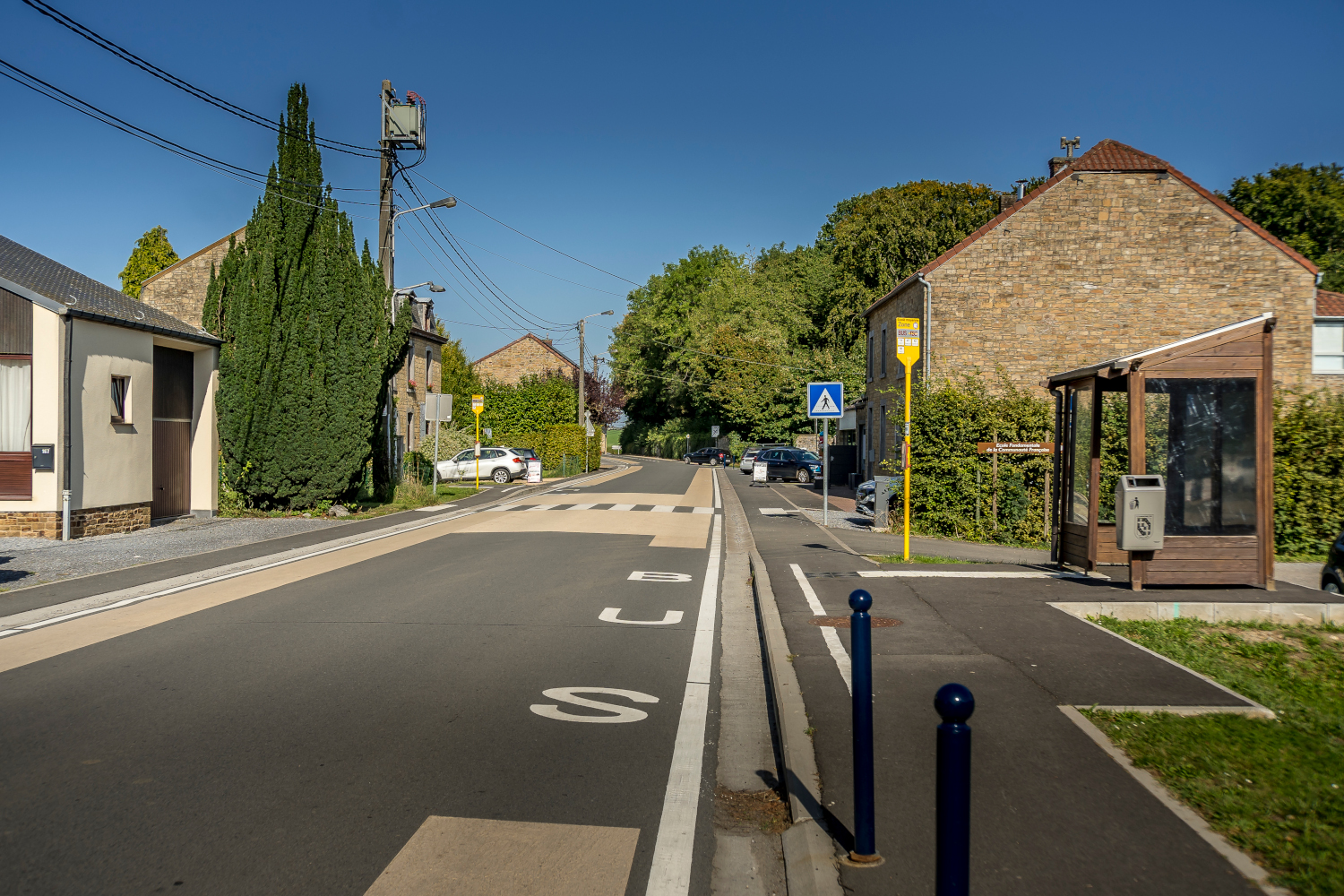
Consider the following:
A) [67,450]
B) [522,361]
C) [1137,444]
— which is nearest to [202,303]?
[67,450]

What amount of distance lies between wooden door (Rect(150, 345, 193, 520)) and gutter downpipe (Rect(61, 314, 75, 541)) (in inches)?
114

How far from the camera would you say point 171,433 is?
62.6 feet

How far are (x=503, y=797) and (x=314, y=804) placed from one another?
33.6 inches

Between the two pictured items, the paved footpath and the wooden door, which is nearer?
the paved footpath

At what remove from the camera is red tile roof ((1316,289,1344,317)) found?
25.5 meters

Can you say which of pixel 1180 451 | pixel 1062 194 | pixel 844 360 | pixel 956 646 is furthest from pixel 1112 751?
pixel 844 360

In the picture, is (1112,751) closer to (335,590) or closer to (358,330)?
(335,590)

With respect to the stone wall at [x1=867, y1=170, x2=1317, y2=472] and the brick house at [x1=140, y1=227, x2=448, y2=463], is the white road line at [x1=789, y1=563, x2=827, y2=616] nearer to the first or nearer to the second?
the stone wall at [x1=867, y1=170, x2=1317, y2=472]

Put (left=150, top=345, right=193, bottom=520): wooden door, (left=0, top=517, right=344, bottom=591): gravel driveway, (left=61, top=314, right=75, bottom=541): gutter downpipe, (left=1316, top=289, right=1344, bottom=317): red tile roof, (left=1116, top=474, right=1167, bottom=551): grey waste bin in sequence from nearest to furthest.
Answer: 1. (left=1116, top=474, right=1167, bottom=551): grey waste bin
2. (left=0, top=517, right=344, bottom=591): gravel driveway
3. (left=61, top=314, right=75, bottom=541): gutter downpipe
4. (left=150, top=345, right=193, bottom=520): wooden door
5. (left=1316, top=289, right=1344, bottom=317): red tile roof

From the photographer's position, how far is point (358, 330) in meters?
20.1

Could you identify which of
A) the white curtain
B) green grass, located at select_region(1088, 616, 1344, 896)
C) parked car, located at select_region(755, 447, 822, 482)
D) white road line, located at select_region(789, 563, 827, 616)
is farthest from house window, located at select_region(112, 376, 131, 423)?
parked car, located at select_region(755, 447, 822, 482)

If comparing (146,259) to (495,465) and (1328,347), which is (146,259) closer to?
(495,465)

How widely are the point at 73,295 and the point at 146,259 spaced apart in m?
41.4

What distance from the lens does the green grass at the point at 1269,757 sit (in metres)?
3.69
